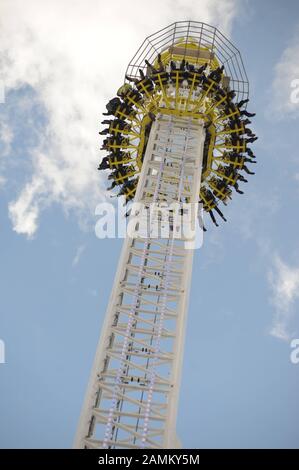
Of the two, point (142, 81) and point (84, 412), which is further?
point (142, 81)

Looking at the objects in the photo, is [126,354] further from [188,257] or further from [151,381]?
[188,257]

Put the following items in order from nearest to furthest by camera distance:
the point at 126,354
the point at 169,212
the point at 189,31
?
the point at 126,354, the point at 169,212, the point at 189,31

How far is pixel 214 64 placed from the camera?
36094 mm

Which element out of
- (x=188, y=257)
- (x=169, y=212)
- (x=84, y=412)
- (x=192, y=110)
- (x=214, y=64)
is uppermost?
(x=214, y=64)

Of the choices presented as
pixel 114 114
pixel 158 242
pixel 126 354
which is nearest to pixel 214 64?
pixel 114 114

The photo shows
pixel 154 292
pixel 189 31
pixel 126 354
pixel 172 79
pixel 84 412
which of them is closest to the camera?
pixel 84 412

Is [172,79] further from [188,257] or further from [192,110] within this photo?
[188,257]

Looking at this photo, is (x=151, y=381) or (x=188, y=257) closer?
(x=151, y=381)

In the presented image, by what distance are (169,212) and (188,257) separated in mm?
3221

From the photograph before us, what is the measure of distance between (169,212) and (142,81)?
996 cm

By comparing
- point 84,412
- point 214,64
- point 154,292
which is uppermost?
point 214,64

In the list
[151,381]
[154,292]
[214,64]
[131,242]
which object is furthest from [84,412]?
[214,64]

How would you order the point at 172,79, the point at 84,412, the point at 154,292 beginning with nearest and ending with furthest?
the point at 84,412 < the point at 154,292 < the point at 172,79

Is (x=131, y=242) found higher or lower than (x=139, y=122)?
lower
